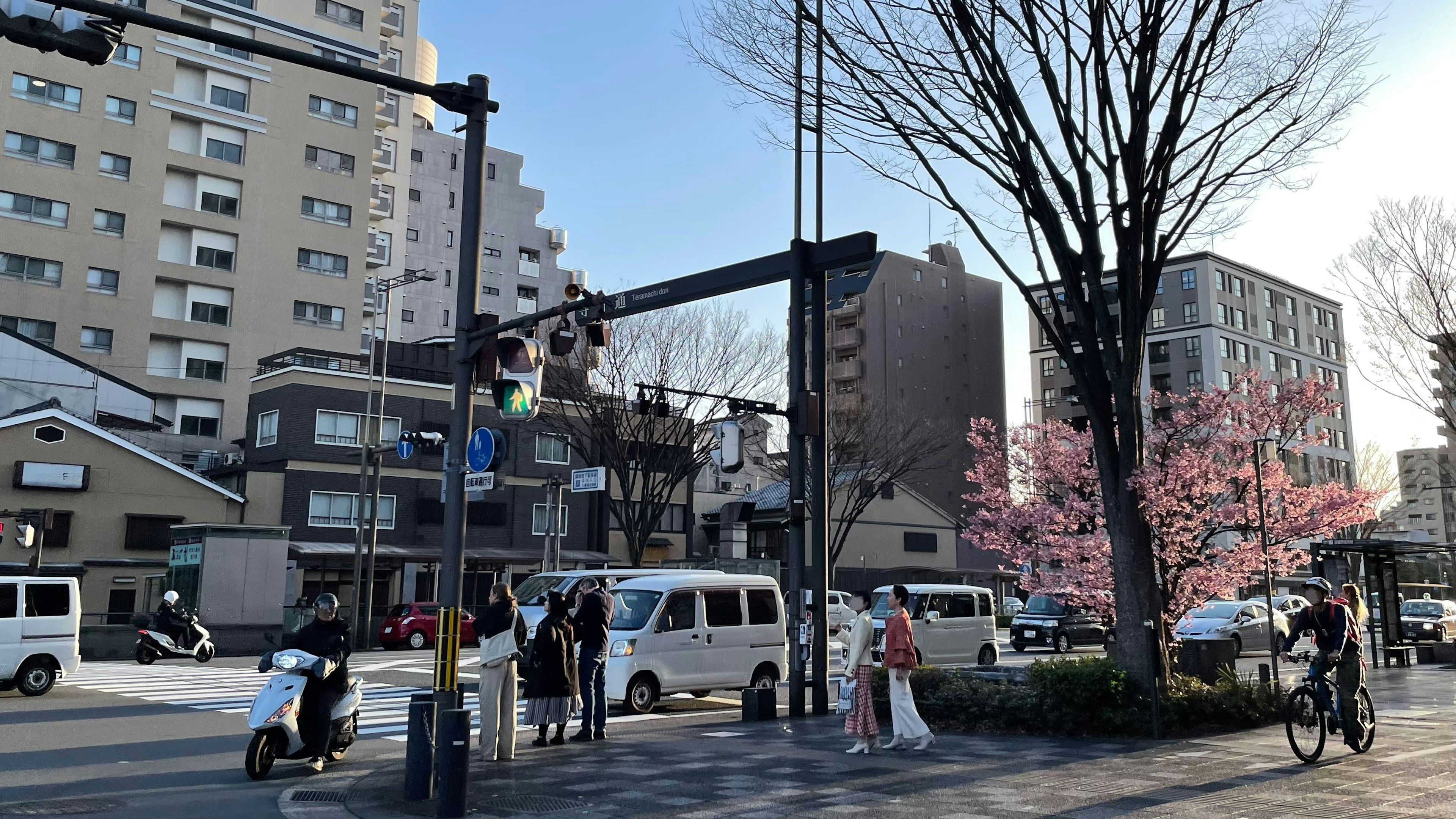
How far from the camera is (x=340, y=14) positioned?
5778 centimetres

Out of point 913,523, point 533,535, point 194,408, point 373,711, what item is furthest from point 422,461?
point 373,711

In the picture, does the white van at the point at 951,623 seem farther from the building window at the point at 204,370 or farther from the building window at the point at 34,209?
the building window at the point at 34,209

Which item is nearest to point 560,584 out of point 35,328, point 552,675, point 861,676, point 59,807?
point 552,675

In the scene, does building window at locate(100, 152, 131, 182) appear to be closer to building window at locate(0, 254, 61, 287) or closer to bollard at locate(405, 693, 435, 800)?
building window at locate(0, 254, 61, 287)

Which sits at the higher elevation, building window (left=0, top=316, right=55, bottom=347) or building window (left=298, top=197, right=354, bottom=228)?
building window (left=298, top=197, right=354, bottom=228)

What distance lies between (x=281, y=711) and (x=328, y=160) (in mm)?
50027

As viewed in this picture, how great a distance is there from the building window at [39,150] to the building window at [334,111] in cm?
1112

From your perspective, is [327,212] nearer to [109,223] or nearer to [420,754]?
[109,223]

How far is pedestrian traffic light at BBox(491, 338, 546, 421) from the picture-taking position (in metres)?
9.92

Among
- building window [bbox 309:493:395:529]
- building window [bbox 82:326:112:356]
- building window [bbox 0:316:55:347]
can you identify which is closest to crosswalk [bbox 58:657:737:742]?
building window [bbox 309:493:395:529]

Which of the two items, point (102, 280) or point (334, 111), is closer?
point (102, 280)

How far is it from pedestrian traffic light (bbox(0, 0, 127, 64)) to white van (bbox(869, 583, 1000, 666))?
63.2 feet

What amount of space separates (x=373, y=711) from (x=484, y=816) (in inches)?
307

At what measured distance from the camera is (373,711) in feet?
49.4
